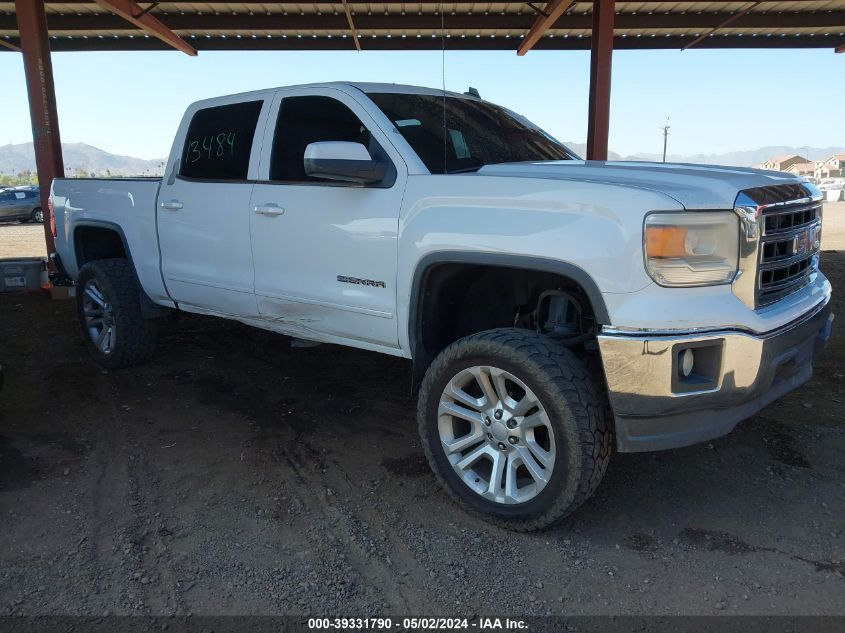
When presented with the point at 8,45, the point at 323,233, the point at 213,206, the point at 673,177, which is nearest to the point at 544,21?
the point at 213,206

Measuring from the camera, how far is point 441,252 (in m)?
3.07

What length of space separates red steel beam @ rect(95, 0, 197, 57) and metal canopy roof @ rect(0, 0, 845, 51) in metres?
0.04

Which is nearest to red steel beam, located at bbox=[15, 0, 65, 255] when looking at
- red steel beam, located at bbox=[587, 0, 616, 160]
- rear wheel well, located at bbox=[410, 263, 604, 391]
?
rear wheel well, located at bbox=[410, 263, 604, 391]

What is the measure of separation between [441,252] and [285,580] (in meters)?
1.53

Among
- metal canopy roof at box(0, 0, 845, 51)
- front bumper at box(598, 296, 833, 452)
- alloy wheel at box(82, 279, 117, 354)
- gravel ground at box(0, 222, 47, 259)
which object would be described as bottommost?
gravel ground at box(0, 222, 47, 259)

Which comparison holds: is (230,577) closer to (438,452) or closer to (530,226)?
(438,452)

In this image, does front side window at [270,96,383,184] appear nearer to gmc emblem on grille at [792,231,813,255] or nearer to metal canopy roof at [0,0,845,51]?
gmc emblem on grille at [792,231,813,255]

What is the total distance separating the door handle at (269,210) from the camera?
12.6 feet

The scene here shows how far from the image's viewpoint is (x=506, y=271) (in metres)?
3.33

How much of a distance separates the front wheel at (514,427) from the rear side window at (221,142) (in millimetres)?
2064

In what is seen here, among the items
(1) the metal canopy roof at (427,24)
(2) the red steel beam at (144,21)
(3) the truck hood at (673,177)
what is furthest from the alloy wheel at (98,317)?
(1) the metal canopy roof at (427,24)

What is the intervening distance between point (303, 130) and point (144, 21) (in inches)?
294

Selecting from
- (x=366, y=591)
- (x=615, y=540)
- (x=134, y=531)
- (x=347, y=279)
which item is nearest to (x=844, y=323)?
(x=615, y=540)

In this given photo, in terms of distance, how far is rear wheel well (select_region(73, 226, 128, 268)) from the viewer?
18.6 ft
